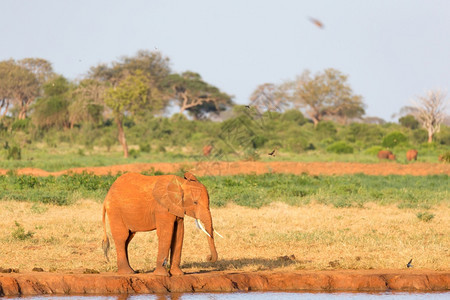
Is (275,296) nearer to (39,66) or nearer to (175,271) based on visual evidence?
(175,271)

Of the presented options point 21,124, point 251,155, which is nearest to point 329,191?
point 251,155

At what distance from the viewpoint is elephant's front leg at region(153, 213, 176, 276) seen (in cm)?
920

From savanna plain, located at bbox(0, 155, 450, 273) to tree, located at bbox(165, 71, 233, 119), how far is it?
4377 cm

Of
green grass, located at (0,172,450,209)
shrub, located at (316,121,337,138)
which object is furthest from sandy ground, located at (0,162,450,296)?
shrub, located at (316,121,337,138)

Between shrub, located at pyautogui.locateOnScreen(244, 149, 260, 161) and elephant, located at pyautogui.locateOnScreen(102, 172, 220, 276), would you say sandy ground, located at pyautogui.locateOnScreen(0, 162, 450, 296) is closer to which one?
elephant, located at pyautogui.locateOnScreen(102, 172, 220, 276)

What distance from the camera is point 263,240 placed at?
12336 mm

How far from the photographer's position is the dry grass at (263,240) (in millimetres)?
10516

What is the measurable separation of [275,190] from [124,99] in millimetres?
21168

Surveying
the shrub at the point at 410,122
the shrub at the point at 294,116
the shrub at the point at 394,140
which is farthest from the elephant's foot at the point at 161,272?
the shrub at the point at 410,122

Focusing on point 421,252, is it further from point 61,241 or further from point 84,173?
point 84,173

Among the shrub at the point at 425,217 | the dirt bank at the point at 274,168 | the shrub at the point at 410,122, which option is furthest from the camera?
the shrub at the point at 410,122

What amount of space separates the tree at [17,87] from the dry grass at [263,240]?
44.5 m

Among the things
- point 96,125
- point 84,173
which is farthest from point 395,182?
point 96,125

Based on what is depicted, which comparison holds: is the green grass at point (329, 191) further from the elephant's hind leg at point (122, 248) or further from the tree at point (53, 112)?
the tree at point (53, 112)
